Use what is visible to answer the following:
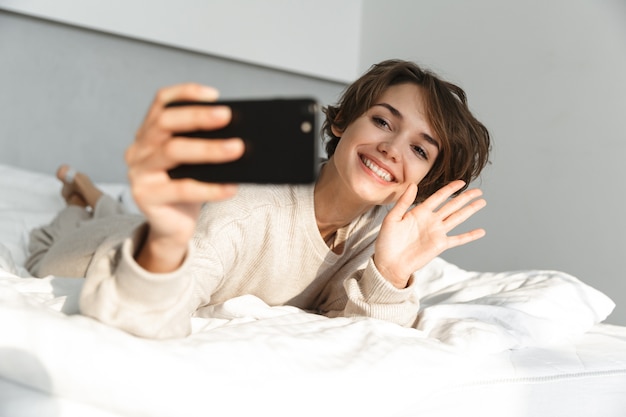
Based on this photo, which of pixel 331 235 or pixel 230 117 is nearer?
pixel 230 117

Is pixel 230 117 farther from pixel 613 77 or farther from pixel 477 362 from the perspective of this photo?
pixel 613 77

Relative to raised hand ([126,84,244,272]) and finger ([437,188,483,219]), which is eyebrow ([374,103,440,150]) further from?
raised hand ([126,84,244,272])

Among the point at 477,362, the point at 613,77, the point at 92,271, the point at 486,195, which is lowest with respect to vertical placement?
the point at 486,195

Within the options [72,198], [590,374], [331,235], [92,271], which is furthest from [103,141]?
[590,374]

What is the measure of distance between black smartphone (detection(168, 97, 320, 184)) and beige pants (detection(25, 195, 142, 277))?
2.71 feet

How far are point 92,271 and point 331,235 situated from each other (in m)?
0.59

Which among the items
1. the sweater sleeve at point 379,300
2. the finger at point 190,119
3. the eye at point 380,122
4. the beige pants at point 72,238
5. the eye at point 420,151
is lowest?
the beige pants at point 72,238

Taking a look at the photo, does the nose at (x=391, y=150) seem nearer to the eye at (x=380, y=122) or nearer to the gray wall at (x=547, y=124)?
the eye at (x=380, y=122)

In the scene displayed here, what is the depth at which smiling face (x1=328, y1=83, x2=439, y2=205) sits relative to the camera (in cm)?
111

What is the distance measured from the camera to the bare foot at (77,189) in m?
1.71

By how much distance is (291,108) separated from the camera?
0.59m

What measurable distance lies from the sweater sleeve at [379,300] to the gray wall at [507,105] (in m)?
1.13

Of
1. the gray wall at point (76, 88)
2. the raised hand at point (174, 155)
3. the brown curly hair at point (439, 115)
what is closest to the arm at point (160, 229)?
the raised hand at point (174, 155)

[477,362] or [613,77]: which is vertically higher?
[613,77]
